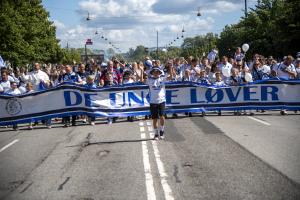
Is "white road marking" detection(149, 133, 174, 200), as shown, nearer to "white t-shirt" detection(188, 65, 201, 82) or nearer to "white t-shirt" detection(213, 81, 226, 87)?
"white t-shirt" detection(213, 81, 226, 87)

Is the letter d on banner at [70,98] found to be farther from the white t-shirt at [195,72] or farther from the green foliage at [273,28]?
the green foliage at [273,28]

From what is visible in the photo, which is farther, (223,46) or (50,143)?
(223,46)

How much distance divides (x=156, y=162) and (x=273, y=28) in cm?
4457

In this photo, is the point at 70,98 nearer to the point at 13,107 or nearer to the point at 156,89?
the point at 13,107

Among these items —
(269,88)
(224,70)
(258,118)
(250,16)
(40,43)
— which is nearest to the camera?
(258,118)

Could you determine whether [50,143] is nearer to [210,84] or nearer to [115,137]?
[115,137]

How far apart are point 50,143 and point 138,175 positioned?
4.84 metres

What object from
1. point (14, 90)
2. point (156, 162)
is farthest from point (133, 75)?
point (156, 162)

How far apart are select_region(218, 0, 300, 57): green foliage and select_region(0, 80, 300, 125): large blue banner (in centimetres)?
2999

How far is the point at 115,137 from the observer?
42.3 feet

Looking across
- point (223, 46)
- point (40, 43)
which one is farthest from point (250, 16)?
point (223, 46)

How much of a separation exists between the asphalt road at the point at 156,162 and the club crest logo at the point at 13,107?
157 centimetres

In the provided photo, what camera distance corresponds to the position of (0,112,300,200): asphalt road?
7.20 m

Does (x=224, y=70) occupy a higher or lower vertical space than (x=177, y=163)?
higher
